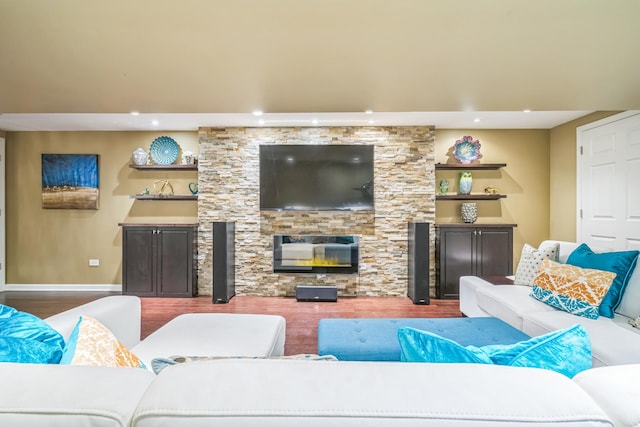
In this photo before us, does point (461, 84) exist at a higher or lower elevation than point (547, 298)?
higher

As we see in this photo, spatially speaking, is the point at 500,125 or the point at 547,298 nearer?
the point at 547,298

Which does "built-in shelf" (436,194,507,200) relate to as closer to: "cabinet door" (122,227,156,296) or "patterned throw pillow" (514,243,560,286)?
"patterned throw pillow" (514,243,560,286)

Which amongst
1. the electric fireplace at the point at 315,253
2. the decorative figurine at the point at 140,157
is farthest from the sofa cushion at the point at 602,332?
the decorative figurine at the point at 140,157

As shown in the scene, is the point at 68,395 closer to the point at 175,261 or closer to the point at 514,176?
the point at 175,261

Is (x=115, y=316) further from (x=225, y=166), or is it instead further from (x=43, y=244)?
(x=43, y=244)

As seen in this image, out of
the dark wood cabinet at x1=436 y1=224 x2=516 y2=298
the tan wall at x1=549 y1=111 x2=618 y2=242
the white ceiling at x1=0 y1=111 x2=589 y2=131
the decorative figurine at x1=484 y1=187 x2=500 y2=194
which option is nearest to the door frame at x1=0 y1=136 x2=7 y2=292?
the white ceiling at x1=0 y1=111 x2=589 y2=131

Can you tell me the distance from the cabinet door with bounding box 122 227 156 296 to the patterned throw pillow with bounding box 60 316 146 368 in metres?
3.81

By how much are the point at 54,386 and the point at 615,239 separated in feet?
16.1

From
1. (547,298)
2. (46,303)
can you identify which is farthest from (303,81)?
(46,303)

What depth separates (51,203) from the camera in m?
5.01

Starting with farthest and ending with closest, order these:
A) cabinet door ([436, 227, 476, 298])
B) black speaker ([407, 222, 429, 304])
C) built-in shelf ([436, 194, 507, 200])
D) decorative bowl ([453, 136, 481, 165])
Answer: decorative bowl ([453, 136, 481, 165]), built-in shelf ([436, 194, 507, 200]), cabinet door ([436, 227, 476, 298]), black speaker ([407, 222, 429, 304])

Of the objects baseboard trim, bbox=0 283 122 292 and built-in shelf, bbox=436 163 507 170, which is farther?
baseboard trim, bbox=0 283 122 292

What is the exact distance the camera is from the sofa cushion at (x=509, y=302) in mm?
2476

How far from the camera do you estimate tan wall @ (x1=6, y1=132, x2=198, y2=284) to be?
5031 millimetres
